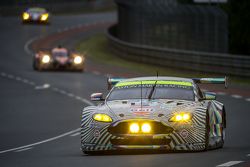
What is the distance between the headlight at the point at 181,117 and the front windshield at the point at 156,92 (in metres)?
0.96

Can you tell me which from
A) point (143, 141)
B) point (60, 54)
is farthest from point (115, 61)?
point (143, 141)

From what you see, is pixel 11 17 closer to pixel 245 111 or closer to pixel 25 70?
pixel 25 70

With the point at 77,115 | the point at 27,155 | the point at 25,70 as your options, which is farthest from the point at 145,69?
the point at 27,155

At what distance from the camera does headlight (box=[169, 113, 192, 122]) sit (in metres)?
14.8

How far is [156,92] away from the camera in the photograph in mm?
16031

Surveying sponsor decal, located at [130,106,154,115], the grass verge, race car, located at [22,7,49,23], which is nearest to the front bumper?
sponsor decal, located at [130,106,154,115]

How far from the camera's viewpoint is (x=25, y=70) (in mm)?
51375

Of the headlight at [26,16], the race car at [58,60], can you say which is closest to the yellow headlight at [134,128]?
the race car at [58,60]

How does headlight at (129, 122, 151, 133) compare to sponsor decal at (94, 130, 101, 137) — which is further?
sponsor decal at (94, 130, 101, 137)

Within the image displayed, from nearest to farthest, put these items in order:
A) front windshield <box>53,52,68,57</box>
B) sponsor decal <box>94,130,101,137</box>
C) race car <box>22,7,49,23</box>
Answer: sponsor decal <box>94,130,101,137</box>
front windshield <box>53,52,68,57</box>
race car <box>22,7,49,23</box>

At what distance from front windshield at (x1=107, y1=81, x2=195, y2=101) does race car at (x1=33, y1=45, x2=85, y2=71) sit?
106 feet

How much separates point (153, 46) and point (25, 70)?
22.8ft

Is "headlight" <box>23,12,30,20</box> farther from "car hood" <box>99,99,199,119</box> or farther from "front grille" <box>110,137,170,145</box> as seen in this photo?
"front grille" <box>110,137,170,145</box>

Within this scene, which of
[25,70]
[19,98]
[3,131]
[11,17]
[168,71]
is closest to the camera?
[3,131]
